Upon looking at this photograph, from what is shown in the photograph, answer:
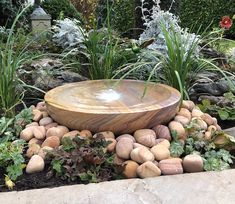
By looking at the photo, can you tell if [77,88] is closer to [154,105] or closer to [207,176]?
[154,105]

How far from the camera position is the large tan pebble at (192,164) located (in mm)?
1835

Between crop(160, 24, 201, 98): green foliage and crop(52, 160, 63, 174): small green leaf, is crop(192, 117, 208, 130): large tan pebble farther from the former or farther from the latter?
crop(52, 160, 63, 174): small green leaf

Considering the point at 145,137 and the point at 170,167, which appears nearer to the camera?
the point at 170,167

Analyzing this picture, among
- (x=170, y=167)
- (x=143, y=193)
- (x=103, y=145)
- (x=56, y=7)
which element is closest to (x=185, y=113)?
(x=170, y=167)

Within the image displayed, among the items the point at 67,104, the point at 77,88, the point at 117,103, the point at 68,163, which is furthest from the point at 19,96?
the point at 68,163

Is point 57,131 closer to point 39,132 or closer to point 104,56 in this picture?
point 39,132

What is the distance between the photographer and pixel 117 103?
86.5 inches

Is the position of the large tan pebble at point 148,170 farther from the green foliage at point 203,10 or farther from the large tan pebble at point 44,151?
the green foliage at point 203,10

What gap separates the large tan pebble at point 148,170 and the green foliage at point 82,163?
0.43ft

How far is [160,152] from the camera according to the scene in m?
1.89

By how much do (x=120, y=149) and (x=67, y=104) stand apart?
464 millimetres

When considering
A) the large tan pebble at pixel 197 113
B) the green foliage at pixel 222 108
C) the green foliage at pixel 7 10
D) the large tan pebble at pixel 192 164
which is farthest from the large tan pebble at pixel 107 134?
the green foliage at pixel 7 10

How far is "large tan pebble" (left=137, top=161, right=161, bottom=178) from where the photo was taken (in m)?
1.78

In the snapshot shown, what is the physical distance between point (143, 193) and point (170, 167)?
28 centimetres
